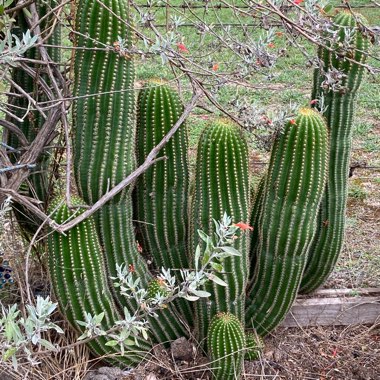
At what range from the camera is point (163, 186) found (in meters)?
3.04

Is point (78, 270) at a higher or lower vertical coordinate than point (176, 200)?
lower

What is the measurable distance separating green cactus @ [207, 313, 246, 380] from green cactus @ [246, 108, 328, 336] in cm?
30

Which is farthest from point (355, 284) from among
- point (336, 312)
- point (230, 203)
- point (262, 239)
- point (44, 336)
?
point (44, 336)

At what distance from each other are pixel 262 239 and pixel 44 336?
105 centimetres

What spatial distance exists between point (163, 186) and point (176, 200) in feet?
0.30

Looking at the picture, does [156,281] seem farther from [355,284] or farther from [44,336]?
[355,284]

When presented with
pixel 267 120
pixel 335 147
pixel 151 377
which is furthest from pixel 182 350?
pixel 335 147

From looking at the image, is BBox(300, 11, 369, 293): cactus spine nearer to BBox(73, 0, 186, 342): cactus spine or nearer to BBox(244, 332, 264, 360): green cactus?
BBox(244, 332, 264, 360): green cactus

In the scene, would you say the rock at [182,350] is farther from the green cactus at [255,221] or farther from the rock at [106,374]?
the green cactus at [255,221]

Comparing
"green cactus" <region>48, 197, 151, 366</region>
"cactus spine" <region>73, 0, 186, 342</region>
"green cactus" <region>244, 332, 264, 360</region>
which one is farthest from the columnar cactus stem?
"green cactus" <region>244, 332, 264, 360</region>

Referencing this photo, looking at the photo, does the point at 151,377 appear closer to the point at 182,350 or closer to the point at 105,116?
the point at 182,350

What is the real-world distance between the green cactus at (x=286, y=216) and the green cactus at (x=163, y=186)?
342 mm

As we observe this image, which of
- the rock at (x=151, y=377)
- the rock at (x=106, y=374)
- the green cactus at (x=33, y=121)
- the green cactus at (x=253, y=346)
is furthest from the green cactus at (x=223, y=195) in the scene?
the green cactus at (x=33, y=121)

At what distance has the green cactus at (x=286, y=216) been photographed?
2863 mm
